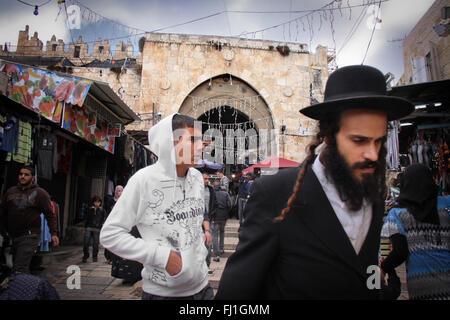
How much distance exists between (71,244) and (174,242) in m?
7.74

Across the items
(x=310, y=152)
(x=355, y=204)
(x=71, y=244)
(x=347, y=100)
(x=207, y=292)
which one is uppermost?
(x=347, y=100)

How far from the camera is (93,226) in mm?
6254

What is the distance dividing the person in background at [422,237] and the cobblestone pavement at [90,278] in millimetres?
2593

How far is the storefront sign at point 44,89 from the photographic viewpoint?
4363 mm

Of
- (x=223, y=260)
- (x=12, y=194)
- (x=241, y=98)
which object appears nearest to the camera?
(x=12, y=194)

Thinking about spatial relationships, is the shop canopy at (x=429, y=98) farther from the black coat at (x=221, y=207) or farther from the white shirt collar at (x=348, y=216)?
the black coat at (x=221, y=207)

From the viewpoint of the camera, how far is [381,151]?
115 centimetres

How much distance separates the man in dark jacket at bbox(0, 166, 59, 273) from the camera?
3754mm

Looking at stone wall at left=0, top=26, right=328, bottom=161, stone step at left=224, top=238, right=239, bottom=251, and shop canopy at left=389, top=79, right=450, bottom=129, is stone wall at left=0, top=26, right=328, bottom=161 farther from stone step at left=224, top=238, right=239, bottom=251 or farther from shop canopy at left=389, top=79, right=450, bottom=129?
shop canopy at left=389, top=79, right=450, bottom=129

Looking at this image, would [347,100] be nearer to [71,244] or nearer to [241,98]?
[71,244]

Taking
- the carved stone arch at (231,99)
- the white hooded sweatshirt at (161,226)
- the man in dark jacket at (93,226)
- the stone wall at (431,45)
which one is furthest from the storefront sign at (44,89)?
the stone wall at (431,45)

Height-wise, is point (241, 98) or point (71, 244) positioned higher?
point (241, 98)

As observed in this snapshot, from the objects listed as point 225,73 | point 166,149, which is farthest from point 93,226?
point 225,73
